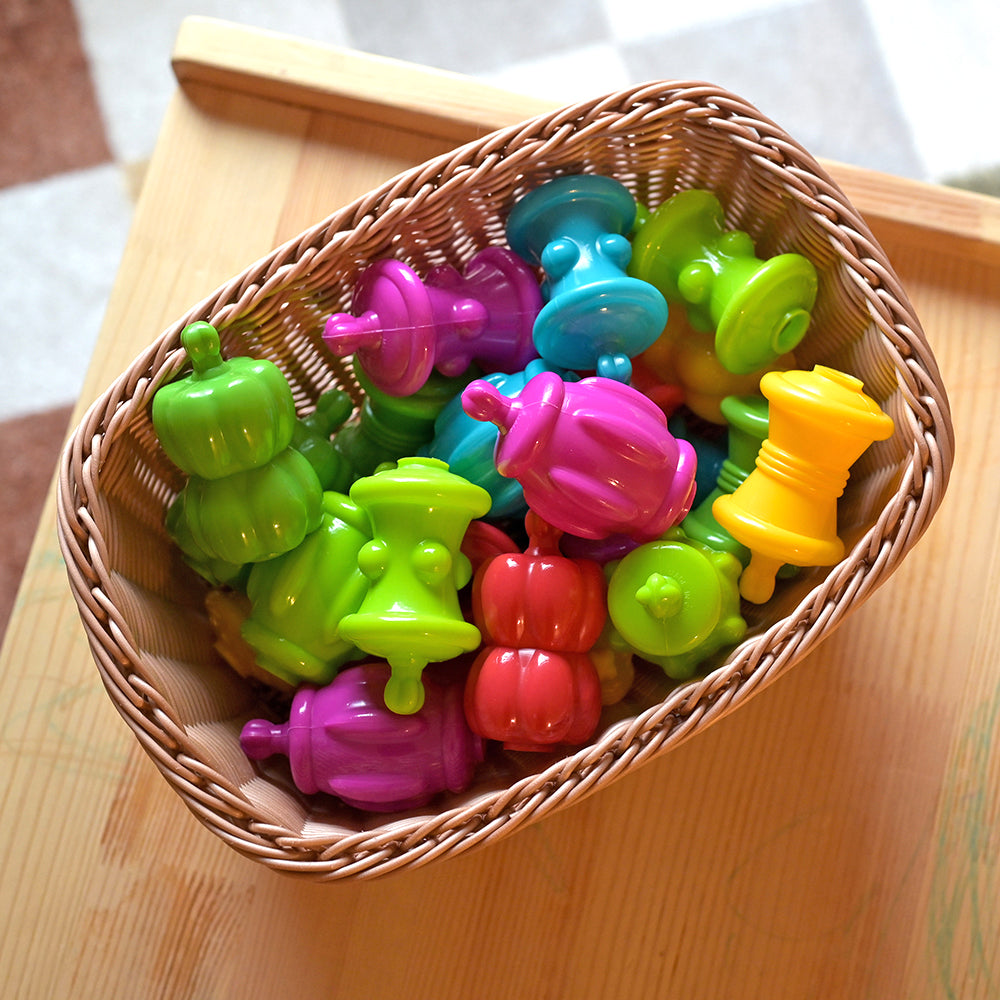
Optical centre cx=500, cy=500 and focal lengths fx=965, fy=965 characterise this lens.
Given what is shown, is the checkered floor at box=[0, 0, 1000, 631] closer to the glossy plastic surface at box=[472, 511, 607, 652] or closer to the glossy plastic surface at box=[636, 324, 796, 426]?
the glossy plastic surface at box=[636, 324, 796, 426]

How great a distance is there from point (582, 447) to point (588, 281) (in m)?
0.11

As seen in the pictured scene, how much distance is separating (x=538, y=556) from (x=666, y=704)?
0.38 feet

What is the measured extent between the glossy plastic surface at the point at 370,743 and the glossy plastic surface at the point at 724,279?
29 centimetres

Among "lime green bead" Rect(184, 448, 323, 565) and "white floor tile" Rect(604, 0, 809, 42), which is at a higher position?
"white floor tile" Rect(604, 0, 809, 42)

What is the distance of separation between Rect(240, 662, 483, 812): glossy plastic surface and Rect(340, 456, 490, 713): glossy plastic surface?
0.02m

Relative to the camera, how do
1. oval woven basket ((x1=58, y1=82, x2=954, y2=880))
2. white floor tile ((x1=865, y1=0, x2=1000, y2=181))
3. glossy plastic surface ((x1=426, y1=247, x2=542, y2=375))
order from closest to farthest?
1. oval woven basket ((x1=58, y1=82, x2=954, y2=880))
2. glossy plastic surface ((x1=426, y1=247, x2=542, y2=375))
3. white floor tile ((x1=865, y1=0, x2=1000, y2=181))

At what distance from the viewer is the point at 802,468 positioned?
0.57m

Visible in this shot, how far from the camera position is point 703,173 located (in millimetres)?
650

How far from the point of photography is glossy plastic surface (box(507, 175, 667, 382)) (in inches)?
23.0

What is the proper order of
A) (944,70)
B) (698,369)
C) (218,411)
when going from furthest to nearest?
1. (944,70)
2. (698,369)
3. (218,411)

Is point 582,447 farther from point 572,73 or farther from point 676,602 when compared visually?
point 572,73

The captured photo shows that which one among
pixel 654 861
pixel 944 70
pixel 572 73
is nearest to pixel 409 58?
pixel 572 73

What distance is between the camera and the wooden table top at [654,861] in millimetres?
645

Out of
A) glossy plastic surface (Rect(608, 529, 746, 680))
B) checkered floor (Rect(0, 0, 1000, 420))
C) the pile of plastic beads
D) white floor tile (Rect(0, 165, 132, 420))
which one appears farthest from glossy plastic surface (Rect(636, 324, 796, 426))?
white floor tile (Rect(0, 165, 132, 420))
